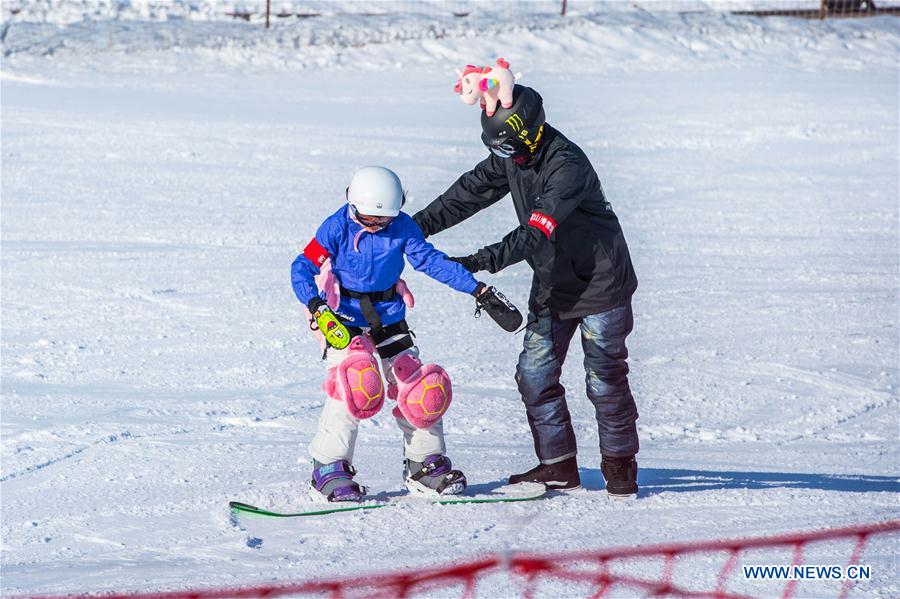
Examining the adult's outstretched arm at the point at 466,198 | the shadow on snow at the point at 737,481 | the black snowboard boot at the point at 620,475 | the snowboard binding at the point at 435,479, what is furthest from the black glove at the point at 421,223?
the shadow on snow at the point at 737,481

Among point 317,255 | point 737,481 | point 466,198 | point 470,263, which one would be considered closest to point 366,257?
point 317,255

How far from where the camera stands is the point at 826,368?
7664 mm

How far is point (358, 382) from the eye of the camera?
4.55 m

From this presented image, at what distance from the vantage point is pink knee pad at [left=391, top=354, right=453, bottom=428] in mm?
4662

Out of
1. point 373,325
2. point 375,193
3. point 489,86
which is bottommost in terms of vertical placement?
point 373,325

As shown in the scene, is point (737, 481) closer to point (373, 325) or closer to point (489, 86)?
point (373, 325)

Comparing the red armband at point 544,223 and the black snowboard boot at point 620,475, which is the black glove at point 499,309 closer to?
the red armband at point 544,223

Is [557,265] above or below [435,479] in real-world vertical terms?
above

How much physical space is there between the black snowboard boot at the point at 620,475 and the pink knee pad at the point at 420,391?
31.2 inches

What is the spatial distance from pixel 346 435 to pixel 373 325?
0.51 meters

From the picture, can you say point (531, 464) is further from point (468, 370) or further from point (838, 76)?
point (838, 76)

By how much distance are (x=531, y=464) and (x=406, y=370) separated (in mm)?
1315

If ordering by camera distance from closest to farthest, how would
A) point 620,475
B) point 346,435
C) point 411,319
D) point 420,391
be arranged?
point 420,391 < point 346,435 < point 620,475 < point 411,319

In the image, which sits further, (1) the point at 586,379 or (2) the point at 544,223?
(1) the point at 586,379
